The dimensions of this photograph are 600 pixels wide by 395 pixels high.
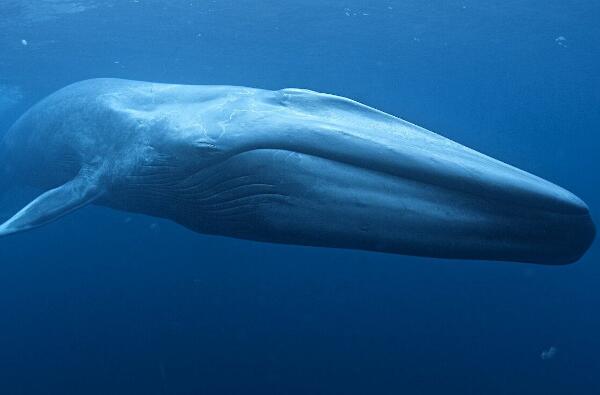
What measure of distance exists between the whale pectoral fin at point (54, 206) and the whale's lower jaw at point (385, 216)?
9.61 ft

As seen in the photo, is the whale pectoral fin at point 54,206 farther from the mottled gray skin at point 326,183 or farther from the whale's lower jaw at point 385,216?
the whale's lower jaw at point 385,216

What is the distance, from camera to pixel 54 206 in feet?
22.3

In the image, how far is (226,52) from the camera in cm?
3102

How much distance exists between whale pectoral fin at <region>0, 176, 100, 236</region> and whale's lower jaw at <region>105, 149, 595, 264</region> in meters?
2.93

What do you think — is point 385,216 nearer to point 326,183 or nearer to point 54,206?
point 326,183

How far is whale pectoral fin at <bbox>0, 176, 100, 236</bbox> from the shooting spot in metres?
6.66

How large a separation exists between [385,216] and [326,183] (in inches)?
21.7

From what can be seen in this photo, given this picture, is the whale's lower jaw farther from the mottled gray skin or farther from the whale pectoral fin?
the whale pectoral fin

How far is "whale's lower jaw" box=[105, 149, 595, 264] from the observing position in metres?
3.72

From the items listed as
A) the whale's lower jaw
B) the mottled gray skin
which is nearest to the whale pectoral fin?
the mottled gray skin

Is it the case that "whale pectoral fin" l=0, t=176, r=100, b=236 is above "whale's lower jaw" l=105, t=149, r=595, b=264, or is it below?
below

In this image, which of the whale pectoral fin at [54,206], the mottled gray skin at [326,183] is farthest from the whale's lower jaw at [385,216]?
the whale pectoral fin at [54,206]

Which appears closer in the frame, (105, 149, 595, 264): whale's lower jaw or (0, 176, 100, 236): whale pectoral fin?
(105, 149, 595, 264): whale's lower jaw

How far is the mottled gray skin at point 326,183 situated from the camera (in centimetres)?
375
